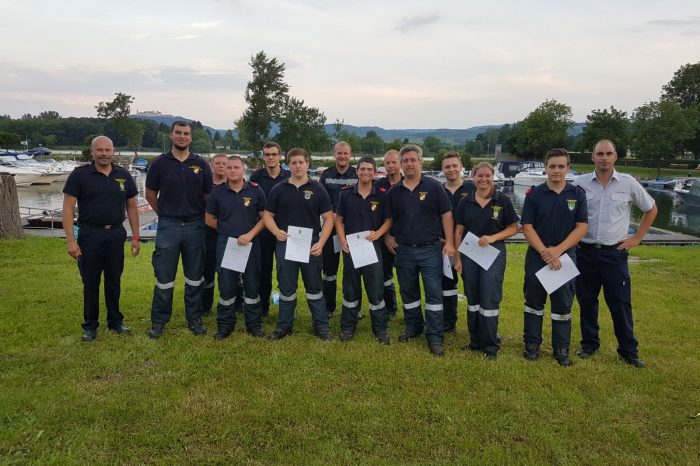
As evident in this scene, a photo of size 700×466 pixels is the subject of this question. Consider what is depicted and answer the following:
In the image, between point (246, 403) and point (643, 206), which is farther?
point (643, 206)

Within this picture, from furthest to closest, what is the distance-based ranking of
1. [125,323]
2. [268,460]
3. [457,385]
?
[125,323]
[457,385]
[268,460]

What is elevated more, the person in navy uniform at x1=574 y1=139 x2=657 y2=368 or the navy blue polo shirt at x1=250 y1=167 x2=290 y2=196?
the navy blue polo shirt at x1=250 y1=167 x2=290 y2=196

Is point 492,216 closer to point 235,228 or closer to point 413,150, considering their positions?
point 413,150

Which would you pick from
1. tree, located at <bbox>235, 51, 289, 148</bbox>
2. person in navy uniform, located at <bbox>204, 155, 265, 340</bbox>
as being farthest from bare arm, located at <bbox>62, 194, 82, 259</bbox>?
tree, located at <bbox>235, 51, 289, 148</bbox>

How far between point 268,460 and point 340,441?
528 millimetres

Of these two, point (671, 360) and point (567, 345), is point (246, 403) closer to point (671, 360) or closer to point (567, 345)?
point (567, 345)

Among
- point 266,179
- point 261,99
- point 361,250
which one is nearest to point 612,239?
point 361,250

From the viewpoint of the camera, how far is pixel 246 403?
3902 mm

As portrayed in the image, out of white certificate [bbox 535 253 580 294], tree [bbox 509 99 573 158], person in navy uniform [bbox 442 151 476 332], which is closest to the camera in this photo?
white certificate [bbox 535 253 580 294]

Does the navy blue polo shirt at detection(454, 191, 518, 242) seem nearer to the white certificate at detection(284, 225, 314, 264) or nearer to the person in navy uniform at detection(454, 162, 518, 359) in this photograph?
the person in navy uniform at detection(454, 162, 518, 359)

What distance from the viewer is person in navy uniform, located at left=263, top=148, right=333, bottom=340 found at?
209 inches

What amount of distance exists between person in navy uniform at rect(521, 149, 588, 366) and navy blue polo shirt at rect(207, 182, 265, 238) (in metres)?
2.95

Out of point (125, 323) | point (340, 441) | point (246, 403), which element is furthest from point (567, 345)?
point (125, 323)

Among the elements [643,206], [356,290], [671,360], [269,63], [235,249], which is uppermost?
[269,63]
